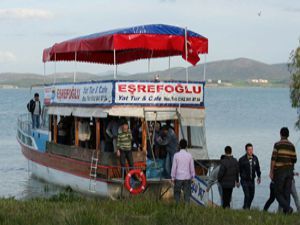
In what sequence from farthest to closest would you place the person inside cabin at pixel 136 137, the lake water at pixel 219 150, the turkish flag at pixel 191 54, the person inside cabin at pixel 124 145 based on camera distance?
the lake water at pixel 219 150, the turkish flag at pixel 191 54, the person inside cabin at pixel 136 137, the person inside cabin at pixel 124 145

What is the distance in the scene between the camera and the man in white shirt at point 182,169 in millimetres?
15641

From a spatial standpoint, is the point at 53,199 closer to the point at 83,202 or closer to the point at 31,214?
the point at 83,202

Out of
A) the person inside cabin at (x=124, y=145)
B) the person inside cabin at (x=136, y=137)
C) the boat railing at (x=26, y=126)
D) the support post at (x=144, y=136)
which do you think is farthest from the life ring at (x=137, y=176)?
the boat railing at (x=26, y=126)

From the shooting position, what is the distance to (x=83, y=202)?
14.1m

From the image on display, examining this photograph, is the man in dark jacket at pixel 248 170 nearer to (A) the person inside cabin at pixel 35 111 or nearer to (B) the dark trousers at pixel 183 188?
(B) the dark trousers at pixel 183 188

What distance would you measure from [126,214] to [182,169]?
3.66m

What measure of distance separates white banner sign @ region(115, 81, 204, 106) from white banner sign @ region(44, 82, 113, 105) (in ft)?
1.14

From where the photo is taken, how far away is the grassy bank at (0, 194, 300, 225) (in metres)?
11.3

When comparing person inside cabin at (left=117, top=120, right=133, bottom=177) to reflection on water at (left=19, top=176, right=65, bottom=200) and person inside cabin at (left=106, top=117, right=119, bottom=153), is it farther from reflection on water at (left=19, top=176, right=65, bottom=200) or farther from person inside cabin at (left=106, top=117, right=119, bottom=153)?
reflection on water at (left=19, top=176, right=65, bottom=200)

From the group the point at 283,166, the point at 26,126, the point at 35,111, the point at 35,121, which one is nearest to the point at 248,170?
the point at 283,166

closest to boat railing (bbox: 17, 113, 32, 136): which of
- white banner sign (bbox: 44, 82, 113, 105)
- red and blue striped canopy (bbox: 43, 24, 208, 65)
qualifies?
white banner sign (bbox: 44, 82, 113, 105)

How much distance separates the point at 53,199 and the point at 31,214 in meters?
3.14

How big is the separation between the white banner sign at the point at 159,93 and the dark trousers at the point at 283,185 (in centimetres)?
522

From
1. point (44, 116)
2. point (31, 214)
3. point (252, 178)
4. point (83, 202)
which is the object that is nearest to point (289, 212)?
point (252, 178)
